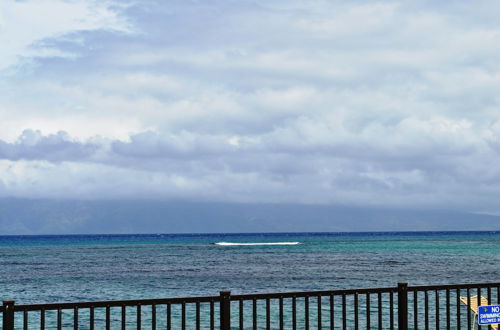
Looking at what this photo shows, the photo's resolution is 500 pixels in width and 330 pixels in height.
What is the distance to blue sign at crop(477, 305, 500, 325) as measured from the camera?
31.4ft

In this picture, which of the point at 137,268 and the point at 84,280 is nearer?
the point at 84,280

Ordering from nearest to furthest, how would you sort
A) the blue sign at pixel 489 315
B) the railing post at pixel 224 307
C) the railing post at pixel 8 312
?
the railing post at pixel 8 312
the railing post at pixel 224 307
the blue sign at pixel 489 315

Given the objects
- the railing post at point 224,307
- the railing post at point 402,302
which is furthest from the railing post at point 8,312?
the railing post at point 402,302

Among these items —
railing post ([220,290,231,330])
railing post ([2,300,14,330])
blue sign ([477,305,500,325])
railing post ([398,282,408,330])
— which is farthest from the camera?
railing post ([398,282,408,330])

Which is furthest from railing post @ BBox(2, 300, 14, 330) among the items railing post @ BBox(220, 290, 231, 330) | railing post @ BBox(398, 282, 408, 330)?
railing post @ BBox(398, 282, 408, 330)

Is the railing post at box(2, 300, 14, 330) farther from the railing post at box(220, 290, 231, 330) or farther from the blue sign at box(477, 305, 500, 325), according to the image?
the blue sign at box(477, 305, 500, 325)

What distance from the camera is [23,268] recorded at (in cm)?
5912

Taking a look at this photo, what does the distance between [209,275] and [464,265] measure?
2143 centimetres

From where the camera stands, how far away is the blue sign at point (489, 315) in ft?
31.4

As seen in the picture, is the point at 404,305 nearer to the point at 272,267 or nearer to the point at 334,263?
the point at 272,267

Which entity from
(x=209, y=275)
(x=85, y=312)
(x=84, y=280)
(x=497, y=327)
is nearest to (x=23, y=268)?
(x=84, y=280)

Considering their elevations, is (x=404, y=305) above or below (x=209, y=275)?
above

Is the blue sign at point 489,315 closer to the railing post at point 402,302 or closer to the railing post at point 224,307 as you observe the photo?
the railing post at point 402,302

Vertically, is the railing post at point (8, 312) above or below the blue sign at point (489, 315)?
above
